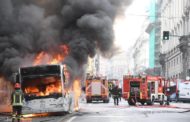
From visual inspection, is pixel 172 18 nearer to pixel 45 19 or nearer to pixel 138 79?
pixel 138 79

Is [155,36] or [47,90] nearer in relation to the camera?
[47,90]

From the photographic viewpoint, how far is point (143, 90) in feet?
120

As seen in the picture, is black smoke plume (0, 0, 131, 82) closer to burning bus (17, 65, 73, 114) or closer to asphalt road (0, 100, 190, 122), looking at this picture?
burning bus (17, 65, 73, 114)

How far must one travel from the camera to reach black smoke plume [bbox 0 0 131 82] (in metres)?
24.4

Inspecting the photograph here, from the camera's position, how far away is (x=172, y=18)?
8238 cm

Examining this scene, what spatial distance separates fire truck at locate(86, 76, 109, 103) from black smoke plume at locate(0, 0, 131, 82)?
684 inches

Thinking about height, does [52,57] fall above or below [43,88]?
above

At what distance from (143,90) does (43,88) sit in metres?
16.2

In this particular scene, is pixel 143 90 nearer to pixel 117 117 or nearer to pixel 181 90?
pixel 117 117

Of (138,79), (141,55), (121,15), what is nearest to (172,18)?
(138,79)

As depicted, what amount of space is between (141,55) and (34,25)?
439 feet

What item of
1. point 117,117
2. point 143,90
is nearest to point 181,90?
point 143,90

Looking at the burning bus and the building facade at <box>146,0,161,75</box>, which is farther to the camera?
the building facade at <box>146,0,161,75</box>

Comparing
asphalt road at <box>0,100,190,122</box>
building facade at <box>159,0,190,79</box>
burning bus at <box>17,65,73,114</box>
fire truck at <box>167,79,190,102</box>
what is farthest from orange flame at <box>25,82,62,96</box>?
building facade at <box>159,0,190,79</box>
